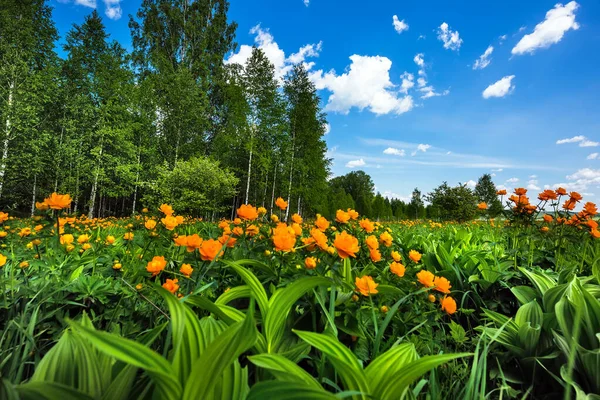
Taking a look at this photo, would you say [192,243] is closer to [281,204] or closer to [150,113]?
[281,204]

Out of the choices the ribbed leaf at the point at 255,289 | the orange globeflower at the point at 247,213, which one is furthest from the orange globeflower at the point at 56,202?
the ribbed leaf at the point at 255,289

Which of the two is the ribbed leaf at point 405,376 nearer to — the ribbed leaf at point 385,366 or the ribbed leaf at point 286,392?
the ribbed leaf at point 385,366

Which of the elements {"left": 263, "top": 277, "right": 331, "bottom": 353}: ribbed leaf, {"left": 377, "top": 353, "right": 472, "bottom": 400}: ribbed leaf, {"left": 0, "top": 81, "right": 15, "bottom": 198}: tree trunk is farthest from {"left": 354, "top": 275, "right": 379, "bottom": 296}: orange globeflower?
{"left": 0, "top": 81, "right": 15, "bottom": 198}: tree trunk

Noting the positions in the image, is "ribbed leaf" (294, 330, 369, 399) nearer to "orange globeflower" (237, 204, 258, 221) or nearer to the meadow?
the meadow

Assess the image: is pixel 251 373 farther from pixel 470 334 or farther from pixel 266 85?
pixel 266 85

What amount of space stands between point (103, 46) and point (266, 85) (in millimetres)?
9328

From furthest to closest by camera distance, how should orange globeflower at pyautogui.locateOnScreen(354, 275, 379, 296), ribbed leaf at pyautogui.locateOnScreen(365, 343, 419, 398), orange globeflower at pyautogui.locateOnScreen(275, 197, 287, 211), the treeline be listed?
1. the treeline
2. orange globeflower at pyautogui.locateOnScreen(275, 197, 287, 211)
3. orange globeflower at pyautogui.locateOnScreen(354, 275, 379, 296)
4. ribbed leaf at pyautogui.locateOnScreen(365, 343, 419, 398)

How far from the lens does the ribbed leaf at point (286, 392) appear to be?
1.59ft

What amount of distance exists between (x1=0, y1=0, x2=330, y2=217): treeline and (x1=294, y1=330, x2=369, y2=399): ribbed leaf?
14136 mm

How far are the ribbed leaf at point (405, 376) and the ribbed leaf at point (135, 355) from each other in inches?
18.1

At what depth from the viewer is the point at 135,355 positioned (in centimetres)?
48

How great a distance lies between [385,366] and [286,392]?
1.13ft

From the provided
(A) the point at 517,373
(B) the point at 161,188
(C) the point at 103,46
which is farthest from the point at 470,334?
(C) the point at 103,46

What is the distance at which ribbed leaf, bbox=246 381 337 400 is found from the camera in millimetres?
484
